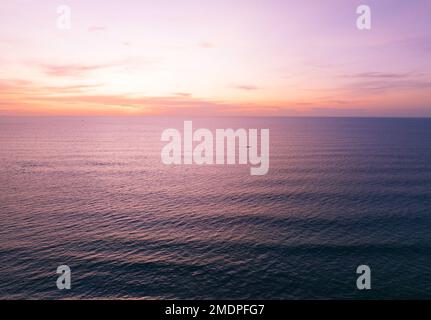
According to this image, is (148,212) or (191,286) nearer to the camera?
(191,286)

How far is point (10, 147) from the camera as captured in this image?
573ft

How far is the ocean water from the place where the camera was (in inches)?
1773

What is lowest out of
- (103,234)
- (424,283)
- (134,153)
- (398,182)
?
(424,283)

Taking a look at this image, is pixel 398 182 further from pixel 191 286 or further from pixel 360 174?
pixel 191 286

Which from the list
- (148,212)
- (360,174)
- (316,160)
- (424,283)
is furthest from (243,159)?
(424,283)

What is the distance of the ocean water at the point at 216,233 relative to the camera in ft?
148

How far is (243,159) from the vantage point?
150625mm

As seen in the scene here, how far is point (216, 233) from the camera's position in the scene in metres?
62.4

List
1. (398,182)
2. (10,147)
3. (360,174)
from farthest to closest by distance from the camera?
(10,147), (360,174), (398,182)

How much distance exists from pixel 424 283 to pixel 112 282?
45328mm

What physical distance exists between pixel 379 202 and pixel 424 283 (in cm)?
3678

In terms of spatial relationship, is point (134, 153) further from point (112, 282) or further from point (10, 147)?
point (112, 282)
